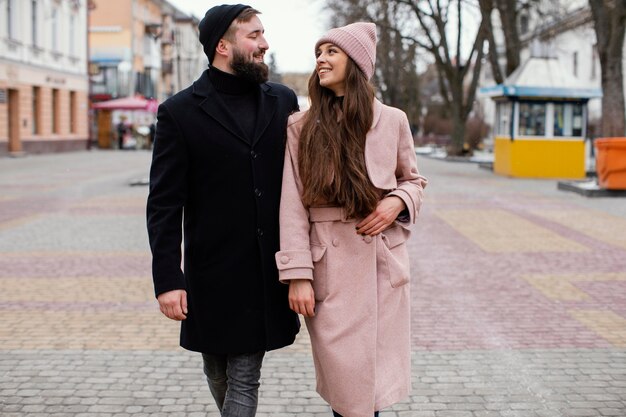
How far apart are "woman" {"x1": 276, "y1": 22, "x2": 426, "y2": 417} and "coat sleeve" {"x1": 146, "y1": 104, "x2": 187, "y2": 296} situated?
0.39 m

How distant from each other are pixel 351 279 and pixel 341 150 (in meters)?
0.46

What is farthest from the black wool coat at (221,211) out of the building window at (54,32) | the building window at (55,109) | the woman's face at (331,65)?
the building window at (55,109)

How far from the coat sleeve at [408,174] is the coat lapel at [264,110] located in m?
0.49

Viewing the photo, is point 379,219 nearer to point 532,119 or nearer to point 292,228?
point 292,228

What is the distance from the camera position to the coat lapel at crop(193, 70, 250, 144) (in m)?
3.08

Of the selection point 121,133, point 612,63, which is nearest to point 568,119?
point 612,63

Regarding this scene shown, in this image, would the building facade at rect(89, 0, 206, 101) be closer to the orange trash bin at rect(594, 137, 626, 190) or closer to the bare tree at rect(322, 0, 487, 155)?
the bare tree at rect(322, 0, 487, 155)

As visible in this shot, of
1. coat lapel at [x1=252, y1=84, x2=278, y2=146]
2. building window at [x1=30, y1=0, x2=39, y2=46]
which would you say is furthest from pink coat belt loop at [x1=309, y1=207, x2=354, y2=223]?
building window at [x1=30, y1=0, x2=39, y2=46]

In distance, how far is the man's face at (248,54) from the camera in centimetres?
304

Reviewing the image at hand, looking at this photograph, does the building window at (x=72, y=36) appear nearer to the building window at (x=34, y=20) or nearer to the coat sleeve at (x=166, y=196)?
the building window at (x=34, y=20)

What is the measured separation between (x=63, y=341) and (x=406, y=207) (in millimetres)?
3441

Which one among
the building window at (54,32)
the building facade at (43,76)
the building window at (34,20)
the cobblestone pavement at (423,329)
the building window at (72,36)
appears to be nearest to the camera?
the cobblestone pavement at (423,329)

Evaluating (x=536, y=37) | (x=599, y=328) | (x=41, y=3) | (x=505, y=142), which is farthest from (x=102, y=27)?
(x=599, y=328)

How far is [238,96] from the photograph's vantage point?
3.16 meters
